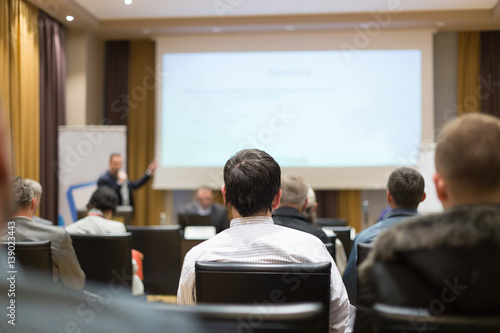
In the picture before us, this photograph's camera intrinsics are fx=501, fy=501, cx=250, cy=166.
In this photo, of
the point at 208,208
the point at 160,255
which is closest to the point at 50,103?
the point at 208,208

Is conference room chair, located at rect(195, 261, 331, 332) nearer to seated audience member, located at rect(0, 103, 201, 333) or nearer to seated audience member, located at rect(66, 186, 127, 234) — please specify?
seated audience member, located at rect(0, 103, 201, 333)

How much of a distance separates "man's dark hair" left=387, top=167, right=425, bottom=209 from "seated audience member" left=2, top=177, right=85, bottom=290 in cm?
162

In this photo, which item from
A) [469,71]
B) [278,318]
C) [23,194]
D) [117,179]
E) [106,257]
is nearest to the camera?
[278,318]

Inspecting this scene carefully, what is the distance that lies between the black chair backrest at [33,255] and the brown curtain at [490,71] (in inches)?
256

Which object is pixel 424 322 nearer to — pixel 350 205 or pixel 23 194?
pixel 23 194

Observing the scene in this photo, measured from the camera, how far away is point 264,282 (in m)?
1.33

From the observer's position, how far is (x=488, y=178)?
0.99 meters

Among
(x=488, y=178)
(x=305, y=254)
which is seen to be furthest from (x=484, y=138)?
(x=305, y=254)

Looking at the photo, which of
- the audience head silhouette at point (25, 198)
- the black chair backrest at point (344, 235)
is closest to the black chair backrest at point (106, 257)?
the audience head silhouette at point (25, 198)

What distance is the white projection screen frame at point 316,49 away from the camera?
6.75 meters

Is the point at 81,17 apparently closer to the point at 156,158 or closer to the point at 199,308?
the point at 156,158

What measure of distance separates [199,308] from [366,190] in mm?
6748

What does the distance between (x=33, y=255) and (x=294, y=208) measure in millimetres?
1282

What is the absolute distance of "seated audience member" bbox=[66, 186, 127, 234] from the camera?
10.2 ft
